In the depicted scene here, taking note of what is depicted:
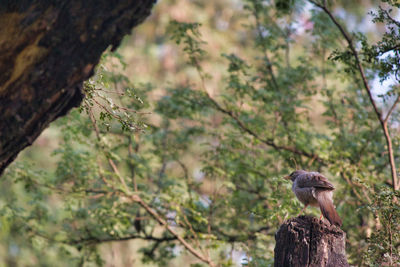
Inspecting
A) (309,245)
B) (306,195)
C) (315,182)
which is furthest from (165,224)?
(309,245)

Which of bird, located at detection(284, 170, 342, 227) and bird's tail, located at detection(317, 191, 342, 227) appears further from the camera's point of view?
bird, located at detection(284, 170, 342, 227)

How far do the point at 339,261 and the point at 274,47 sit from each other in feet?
18.7

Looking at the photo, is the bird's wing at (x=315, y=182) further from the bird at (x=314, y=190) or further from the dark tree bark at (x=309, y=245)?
the dark tree bark at (x=309, y=245)

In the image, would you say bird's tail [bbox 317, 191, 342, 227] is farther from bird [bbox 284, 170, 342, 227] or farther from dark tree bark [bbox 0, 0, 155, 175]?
dark tree bark [bbox 0, 0, 155, 175]

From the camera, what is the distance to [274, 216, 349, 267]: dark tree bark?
3432mm

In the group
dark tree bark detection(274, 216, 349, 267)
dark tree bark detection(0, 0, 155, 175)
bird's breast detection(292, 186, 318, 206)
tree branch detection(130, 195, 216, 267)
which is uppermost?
tree branch detection(130, 195, 216, 267)

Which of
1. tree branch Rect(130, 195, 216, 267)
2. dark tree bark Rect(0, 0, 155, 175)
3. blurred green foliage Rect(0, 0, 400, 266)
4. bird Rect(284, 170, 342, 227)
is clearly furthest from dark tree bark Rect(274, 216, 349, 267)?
tree branch Rect(130, 195, 216, 267)

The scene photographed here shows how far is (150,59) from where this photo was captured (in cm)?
1850

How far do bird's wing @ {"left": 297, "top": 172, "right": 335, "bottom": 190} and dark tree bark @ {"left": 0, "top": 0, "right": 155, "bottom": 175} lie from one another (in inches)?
104

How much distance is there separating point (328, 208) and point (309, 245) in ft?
2.55

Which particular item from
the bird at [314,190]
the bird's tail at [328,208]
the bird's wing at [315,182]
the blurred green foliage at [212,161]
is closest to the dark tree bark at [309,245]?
the bird's tail at [328,208]

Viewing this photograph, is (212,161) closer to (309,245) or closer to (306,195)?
(306,195)

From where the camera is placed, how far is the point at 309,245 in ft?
11.4

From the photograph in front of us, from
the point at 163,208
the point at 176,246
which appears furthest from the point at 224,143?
the point at 176,246
